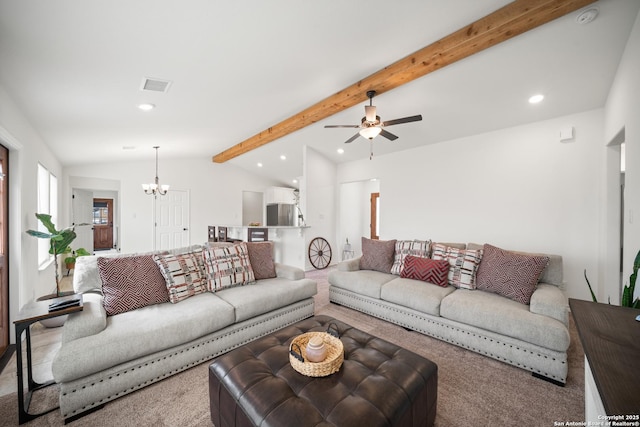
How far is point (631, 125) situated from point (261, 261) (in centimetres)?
374

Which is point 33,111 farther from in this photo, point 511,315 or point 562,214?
point 562,214

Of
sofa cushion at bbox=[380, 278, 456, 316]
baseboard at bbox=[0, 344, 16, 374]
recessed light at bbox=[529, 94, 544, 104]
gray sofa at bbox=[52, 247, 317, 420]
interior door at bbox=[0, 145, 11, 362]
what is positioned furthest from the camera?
recessed light at bbox=[529, 94, 544, 104]

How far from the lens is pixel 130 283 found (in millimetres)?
2258

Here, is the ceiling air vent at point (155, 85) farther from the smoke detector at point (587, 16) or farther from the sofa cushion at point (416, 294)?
the smoke detector at point (587, 16)

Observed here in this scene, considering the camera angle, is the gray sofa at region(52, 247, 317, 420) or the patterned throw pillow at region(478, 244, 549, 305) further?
the patterned throw pillow at region(478, 244, 549, 305)

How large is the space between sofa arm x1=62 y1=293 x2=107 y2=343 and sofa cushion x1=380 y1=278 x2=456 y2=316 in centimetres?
262

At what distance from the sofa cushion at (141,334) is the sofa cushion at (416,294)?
1727 millimetres

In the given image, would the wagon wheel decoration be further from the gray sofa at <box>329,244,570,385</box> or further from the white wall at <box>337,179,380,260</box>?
the gray sofa at <box>329,244,570,385</box>

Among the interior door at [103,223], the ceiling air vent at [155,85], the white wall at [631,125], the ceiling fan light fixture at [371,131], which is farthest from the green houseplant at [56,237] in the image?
the interior door at [103,223]

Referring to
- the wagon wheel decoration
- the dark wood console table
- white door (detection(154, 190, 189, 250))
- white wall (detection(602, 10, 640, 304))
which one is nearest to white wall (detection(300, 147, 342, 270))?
the wagon wheel decoration

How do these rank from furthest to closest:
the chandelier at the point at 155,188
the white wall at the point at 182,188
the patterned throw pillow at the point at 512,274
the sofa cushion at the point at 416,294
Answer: the white wall at the point at 182,188 < the chandelier at the point at 155,188 < the sofa cushion at the point at 416,294 < the patterned throw pillow at the point at 512,274

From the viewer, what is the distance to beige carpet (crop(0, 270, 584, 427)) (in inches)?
64.3

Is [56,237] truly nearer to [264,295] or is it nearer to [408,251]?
[264,295]

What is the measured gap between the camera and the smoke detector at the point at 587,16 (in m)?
1.95
